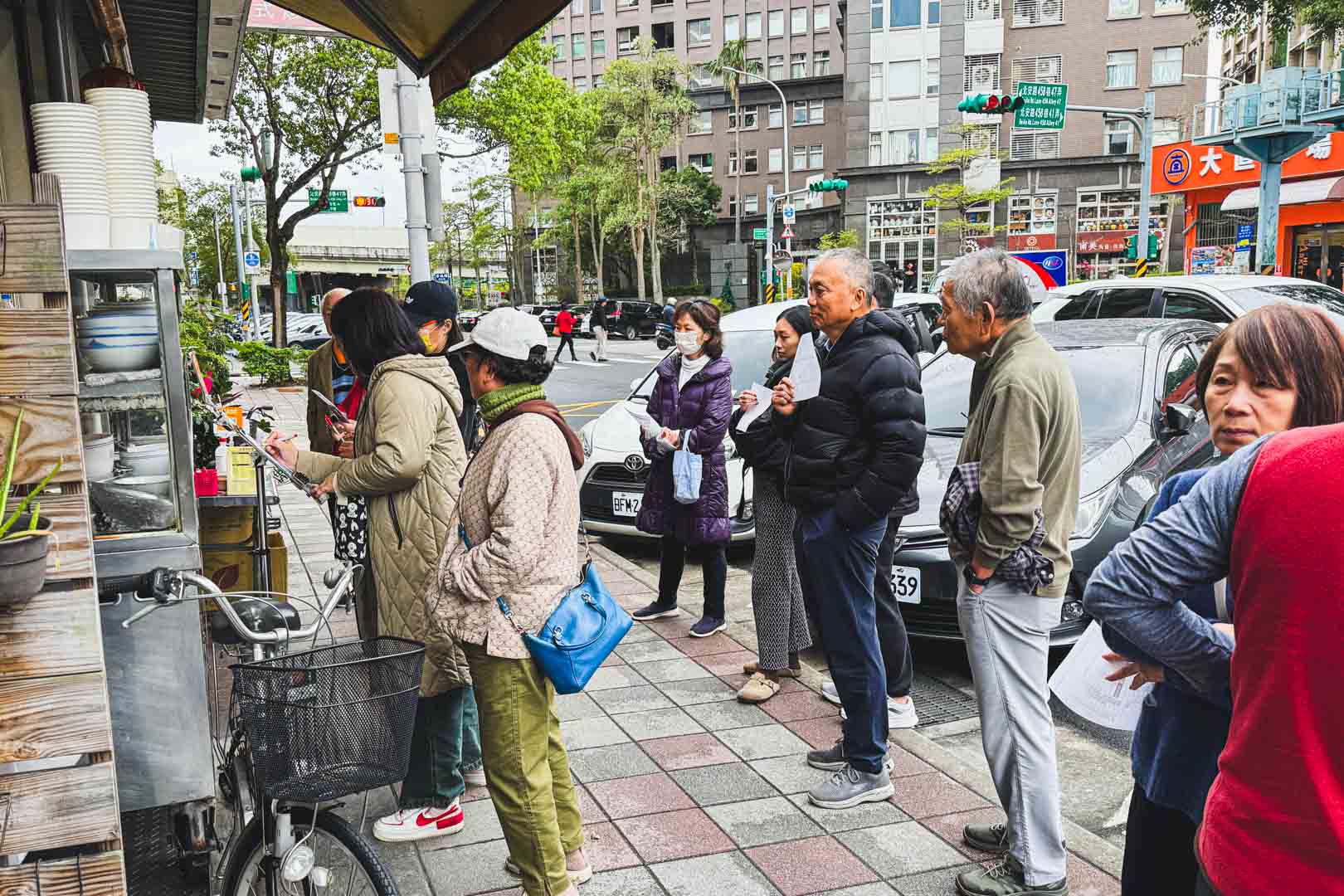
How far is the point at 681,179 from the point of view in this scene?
58.2 m

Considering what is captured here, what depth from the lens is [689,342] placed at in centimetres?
577

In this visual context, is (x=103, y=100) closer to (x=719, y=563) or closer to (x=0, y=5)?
(x=0, y=5)

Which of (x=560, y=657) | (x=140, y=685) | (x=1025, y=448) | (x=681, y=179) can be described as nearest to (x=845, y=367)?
(x=1025, y=448)

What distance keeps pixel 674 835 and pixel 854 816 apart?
67 centimetres

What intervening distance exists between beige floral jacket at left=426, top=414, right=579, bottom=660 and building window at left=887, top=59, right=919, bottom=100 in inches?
1887

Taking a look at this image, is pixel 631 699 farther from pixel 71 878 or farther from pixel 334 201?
pixel 334 201

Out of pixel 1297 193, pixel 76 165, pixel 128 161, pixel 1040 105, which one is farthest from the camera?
pixel 1297 193

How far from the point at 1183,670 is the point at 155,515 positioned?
2666mm

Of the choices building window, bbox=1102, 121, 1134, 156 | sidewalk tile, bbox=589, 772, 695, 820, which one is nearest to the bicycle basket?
sidewalk tile, bbox=589, 772, 695, 820

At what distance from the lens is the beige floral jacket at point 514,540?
2924 mm

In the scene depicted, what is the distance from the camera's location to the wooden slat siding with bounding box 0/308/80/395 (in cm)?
234

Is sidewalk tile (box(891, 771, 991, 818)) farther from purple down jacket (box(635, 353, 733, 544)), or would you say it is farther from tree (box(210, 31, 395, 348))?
tree (box(210, 31, 395, 348))

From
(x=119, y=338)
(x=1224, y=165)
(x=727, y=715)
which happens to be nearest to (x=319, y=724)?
(x=119, y=338)

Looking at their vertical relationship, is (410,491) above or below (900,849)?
above
